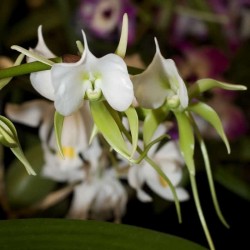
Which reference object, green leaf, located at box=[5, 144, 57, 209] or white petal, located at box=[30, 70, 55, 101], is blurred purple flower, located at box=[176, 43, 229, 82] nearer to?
green leaf, located at box=[5, 144, 57, 209]

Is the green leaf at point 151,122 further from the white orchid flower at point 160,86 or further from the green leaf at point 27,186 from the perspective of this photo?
the green leaf at point 27,186

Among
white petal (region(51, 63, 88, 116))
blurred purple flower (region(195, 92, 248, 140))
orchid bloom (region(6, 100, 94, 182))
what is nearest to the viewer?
white petal (region(51, 63, 88, 116))

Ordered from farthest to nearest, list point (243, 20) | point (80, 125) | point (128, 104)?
point (243, 20) → point (80, 125) → point (128, 104)

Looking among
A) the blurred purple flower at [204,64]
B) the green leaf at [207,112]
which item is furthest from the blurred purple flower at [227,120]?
the green leaf at [207,112]

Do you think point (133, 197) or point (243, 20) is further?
point (243, 20)

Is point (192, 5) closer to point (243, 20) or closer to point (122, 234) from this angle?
point (243, 20)

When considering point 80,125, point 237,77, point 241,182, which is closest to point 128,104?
point 80,125

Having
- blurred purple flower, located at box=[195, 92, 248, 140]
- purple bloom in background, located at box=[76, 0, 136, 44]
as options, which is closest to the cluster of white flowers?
blurred purple flower, located at box=[195, 92, 248, 140]
